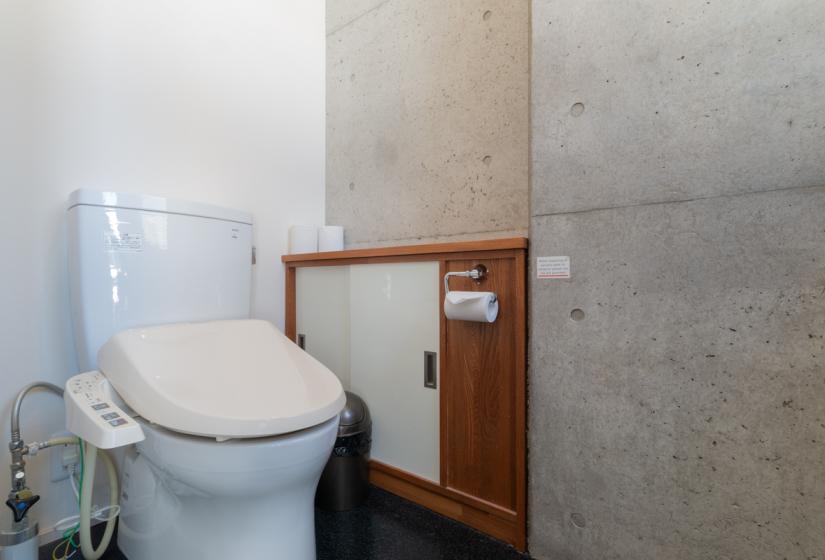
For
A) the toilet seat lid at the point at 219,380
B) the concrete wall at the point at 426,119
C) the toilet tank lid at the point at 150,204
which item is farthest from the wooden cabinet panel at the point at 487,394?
the toilet tank lid at the point at 150,204

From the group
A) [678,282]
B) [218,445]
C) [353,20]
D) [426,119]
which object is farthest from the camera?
[353,20]

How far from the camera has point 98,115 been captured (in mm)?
1179

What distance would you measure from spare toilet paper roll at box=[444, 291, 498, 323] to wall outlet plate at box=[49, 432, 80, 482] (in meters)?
1.14

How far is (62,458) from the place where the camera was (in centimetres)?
108

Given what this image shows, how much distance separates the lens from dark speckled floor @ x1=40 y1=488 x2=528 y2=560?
104 centimetres

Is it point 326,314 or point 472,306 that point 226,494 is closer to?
point 472,306

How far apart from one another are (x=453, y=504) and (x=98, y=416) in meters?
0.97

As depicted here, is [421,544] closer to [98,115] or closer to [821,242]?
[821,242]

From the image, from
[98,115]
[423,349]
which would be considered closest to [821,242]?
[423,349]

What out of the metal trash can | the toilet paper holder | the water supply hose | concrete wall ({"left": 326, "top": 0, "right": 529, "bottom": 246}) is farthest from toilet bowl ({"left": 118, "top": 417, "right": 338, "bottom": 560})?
concrete wall ({"left": 326, "top": 0, "right": 529, "bottom": 246})

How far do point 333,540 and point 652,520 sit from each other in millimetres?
838

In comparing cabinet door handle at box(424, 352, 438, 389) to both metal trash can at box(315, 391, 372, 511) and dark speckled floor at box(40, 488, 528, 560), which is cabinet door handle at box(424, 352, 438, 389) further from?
dark speckled floor at box(40, 488, 528, 560)

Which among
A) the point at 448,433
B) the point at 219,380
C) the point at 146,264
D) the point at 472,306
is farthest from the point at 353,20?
the point at 448,433

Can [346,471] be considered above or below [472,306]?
below
